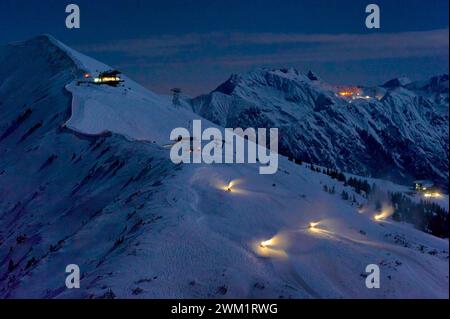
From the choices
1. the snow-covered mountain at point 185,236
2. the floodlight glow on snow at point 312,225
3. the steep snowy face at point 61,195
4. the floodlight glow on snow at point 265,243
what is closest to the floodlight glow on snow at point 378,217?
the snow-covered mountain at point 185,236

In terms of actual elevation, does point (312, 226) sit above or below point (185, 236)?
above

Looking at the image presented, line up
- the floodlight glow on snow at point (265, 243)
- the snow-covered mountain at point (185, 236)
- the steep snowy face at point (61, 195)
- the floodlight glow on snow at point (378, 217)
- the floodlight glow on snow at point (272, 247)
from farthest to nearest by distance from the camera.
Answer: the floodlight glow on snow at point (378, 217) < the steep snowy face at point (61, 195) < the floodlight glow on snow at point (265, 243) < the floodlight glow on snow at point (272, 247) < the snow-covered mountain at point (185, 236)

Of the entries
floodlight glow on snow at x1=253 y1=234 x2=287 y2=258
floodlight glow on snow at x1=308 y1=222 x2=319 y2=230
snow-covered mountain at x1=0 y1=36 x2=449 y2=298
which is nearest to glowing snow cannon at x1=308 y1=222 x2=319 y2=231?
floodlight glow on snow at x1=308 y1=222 x2=319 y2=230

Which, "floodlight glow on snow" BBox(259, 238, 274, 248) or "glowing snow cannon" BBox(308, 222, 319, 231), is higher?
"glowing snow cannon" BBox(308, 222, 319, 231)

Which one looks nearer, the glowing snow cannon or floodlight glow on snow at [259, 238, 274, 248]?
floodlight glow on snow at [259, 238, 274, 248]

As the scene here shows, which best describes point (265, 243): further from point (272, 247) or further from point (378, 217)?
point (378, 217)

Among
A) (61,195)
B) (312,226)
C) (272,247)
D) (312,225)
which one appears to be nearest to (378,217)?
A: (312,225)

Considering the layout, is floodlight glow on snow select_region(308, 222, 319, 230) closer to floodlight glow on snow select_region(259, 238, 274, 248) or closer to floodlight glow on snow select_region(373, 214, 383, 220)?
floodlight glow on snow select_region(259, 238, 274, 248)

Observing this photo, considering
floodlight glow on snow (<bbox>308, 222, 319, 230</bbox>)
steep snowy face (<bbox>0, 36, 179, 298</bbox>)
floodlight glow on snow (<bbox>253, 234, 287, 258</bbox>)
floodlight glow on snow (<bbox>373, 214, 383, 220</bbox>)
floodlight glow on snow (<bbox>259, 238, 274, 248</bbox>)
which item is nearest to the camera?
floodlight glow on snow (<bbox>253, 234, 287, 258</bbox>)

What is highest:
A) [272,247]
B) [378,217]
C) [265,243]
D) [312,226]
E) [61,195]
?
[61,195]

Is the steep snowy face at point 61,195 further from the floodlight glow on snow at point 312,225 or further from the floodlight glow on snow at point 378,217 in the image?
the floodlight glow on snow at point 378,217
